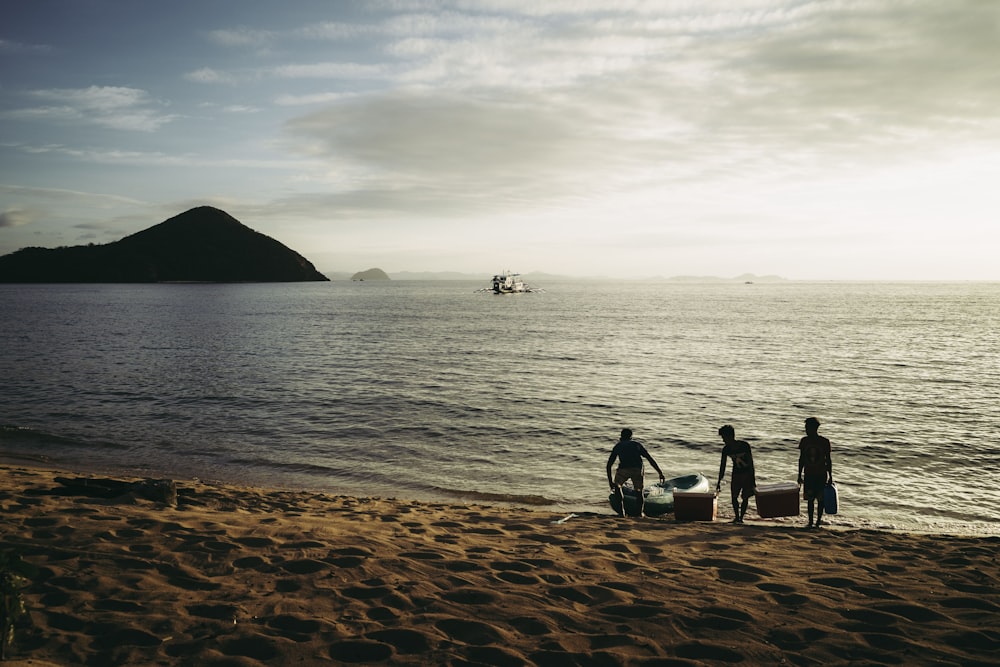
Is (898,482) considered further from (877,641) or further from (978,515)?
(877,641)

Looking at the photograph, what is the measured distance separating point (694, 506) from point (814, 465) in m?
2.81

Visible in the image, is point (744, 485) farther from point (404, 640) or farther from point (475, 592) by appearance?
point (404, 640)

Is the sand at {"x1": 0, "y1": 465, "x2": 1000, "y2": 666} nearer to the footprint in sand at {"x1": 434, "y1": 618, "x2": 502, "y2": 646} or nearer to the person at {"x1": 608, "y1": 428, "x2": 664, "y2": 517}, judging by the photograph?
the footprint in sand at {"x1": 434, "y1": 618, "x2": 502, "y2": 646}

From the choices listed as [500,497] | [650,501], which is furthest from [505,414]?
[650,501]

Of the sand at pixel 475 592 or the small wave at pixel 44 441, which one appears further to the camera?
the small wave at pixel 44 441

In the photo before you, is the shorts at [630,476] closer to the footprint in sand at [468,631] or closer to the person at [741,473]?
the person at [741,473]

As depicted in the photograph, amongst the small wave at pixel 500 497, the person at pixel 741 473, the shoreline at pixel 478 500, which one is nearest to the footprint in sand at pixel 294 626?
the shoreline at pixel 478 500

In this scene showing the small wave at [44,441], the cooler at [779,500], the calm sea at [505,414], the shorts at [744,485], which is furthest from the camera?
the small wave at [44,441]

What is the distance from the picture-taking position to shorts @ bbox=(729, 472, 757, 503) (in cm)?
1338

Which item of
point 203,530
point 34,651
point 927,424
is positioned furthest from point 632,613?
point 927,424

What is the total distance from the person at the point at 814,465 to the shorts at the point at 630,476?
3.57 meters

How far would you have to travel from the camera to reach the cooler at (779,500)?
13.1m

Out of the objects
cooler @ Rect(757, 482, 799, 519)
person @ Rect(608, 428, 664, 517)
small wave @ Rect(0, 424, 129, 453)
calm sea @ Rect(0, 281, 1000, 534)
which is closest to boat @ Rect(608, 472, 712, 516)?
person @ Rect(608, 428, 664, 517)

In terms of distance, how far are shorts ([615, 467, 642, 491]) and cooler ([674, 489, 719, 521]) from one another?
2.94 feet
